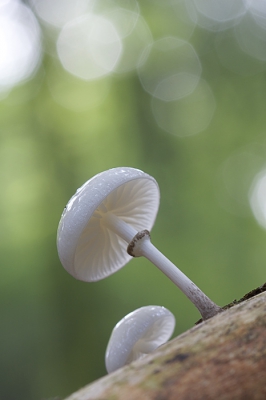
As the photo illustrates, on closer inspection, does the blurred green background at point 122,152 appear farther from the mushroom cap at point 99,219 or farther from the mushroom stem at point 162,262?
the mushroom stem at point 162,262

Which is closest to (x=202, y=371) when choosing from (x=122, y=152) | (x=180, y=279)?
(x=180, y=279)

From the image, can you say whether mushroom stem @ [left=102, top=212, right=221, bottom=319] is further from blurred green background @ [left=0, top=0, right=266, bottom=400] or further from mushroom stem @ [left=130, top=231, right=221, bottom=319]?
blurred green background @ [left=0, top=0, right=266, bottom=400]

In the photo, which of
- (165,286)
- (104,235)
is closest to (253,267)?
(165,286)

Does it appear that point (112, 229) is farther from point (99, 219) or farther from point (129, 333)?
point (129, 333)

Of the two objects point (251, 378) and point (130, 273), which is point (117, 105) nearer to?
point (130, 273)

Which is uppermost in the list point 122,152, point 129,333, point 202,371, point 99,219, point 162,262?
point 122,152

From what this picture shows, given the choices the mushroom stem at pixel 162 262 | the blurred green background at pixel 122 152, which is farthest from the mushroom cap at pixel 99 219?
the blurred green background at pixel 122 152

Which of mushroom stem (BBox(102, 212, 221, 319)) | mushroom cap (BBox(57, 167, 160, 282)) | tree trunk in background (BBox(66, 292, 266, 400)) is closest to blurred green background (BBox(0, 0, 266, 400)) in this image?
mushroom cap (BBox(57, 167, 160, 282))
